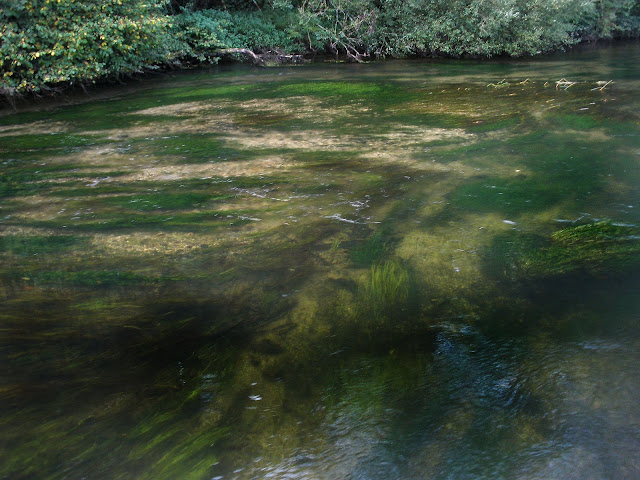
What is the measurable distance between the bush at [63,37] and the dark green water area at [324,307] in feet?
9.90

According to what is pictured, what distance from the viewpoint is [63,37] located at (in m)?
9.26

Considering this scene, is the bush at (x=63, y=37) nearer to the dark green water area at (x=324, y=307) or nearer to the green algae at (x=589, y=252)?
the dark green water area at (x=324, y=307)

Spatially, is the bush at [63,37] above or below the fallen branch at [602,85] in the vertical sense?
above

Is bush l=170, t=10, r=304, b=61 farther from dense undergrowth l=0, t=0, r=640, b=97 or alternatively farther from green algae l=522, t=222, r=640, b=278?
green algae l=522, t=222, r=640, b=278

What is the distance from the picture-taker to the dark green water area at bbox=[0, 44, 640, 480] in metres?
2.25

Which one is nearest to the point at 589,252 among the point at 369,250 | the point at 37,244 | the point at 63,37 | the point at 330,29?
the point at 369,250

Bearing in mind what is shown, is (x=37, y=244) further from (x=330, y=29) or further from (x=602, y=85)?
(x=330, y=29)

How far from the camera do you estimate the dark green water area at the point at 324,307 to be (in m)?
2.25

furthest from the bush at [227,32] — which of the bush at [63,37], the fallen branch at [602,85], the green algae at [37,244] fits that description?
the green algae at [37,244]

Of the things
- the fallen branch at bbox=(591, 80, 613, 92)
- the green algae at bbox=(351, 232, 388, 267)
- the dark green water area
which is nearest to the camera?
the dark green water area

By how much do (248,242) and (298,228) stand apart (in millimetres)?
449

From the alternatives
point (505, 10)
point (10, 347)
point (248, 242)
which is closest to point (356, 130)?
point (248, 242)

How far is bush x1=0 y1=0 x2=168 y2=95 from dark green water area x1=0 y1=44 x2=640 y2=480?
3017 millimetres

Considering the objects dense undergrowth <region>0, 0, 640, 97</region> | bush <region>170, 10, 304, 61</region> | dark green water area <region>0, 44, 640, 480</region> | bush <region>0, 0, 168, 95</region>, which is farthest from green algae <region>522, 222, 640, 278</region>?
bush <region>170, 10, 304, 61</region>
